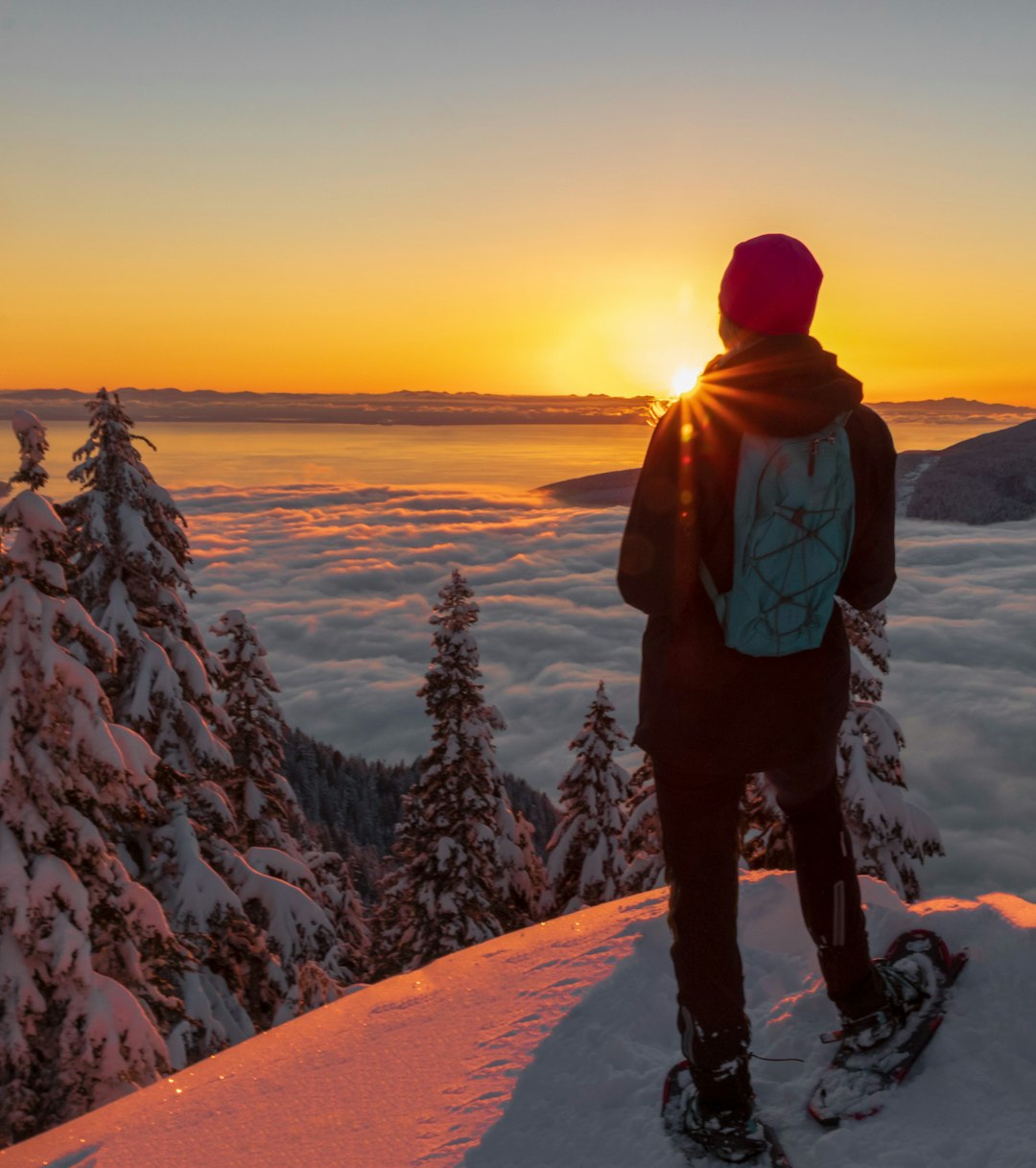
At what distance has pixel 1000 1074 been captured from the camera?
2.95 meters

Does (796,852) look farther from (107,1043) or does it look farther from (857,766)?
(857,766)

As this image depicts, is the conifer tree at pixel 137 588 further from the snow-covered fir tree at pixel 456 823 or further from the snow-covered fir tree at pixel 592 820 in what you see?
the snow-covered fir tree at pixel 592 820

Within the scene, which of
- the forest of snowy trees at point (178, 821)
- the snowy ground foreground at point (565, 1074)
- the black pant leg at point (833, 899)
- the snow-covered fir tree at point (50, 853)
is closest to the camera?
the snowy ground foreground at point (565, 1074)

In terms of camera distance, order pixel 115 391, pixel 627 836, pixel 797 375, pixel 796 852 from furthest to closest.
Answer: pixel 627 836, pixel 115 391, pixel 796 852, pixel 797 375

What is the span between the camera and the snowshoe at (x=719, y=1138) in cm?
277

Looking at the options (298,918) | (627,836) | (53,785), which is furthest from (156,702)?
(627,836)

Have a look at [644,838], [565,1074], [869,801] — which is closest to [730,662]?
[565,1074]

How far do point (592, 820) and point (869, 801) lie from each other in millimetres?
10020

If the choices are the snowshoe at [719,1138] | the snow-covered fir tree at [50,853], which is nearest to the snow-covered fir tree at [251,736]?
the snow-covered fir tree at [50,853]

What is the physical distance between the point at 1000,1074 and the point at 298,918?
13.1 meters

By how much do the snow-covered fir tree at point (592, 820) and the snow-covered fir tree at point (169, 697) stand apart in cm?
994

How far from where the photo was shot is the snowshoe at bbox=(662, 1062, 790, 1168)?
9.09ft

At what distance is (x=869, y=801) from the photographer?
1379 centimetres

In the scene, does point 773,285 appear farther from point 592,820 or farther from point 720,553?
point 592,820
